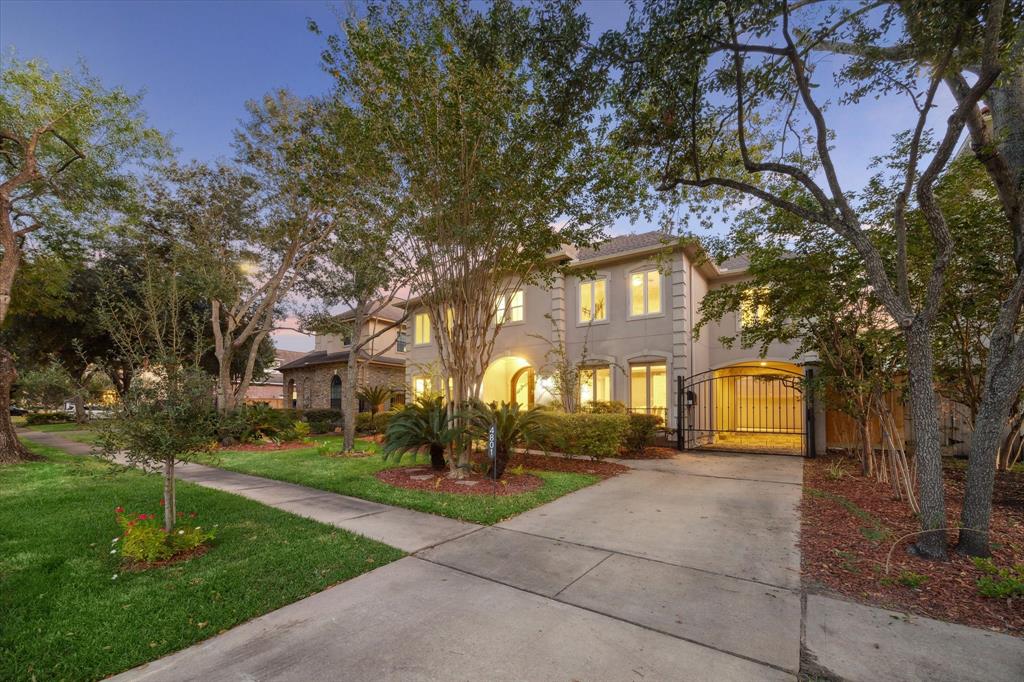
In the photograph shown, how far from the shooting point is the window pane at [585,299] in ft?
51.9

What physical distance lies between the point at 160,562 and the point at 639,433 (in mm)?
10463

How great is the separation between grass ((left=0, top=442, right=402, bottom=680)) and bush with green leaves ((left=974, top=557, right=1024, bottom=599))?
524 cm

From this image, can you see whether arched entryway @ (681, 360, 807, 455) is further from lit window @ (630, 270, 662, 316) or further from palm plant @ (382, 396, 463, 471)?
palm plant @ (382, 396, 463, 471)

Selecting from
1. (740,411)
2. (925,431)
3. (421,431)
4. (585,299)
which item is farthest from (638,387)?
(925,431)

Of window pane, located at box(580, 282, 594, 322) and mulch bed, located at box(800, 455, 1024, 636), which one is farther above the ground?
window pane, located at box(580, 282, 594, 322)

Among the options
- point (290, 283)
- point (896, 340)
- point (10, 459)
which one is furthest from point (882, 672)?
point (290, 283)

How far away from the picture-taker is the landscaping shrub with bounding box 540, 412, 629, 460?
10297mm

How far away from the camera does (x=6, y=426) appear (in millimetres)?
10688


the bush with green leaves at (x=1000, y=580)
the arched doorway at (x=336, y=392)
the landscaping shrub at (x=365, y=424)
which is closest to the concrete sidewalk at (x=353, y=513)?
the bush with green leaves at (x=1000, y=580)

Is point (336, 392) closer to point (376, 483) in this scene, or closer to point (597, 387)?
point (597, 387)

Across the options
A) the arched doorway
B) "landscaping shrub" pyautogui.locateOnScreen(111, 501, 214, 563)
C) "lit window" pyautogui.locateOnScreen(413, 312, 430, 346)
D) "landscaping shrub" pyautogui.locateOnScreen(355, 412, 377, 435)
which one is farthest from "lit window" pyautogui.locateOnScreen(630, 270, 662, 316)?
the arched doorway

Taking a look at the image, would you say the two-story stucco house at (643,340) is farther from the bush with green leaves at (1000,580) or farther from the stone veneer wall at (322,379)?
the stone veneer wall at (322,379)

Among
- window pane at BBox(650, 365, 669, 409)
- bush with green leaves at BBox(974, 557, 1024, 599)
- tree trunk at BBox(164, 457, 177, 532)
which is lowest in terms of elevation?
bush with green leaves at BBox(974, 557, 1024, 599)

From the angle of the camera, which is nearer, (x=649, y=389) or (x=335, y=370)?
(x=649, y=389)
